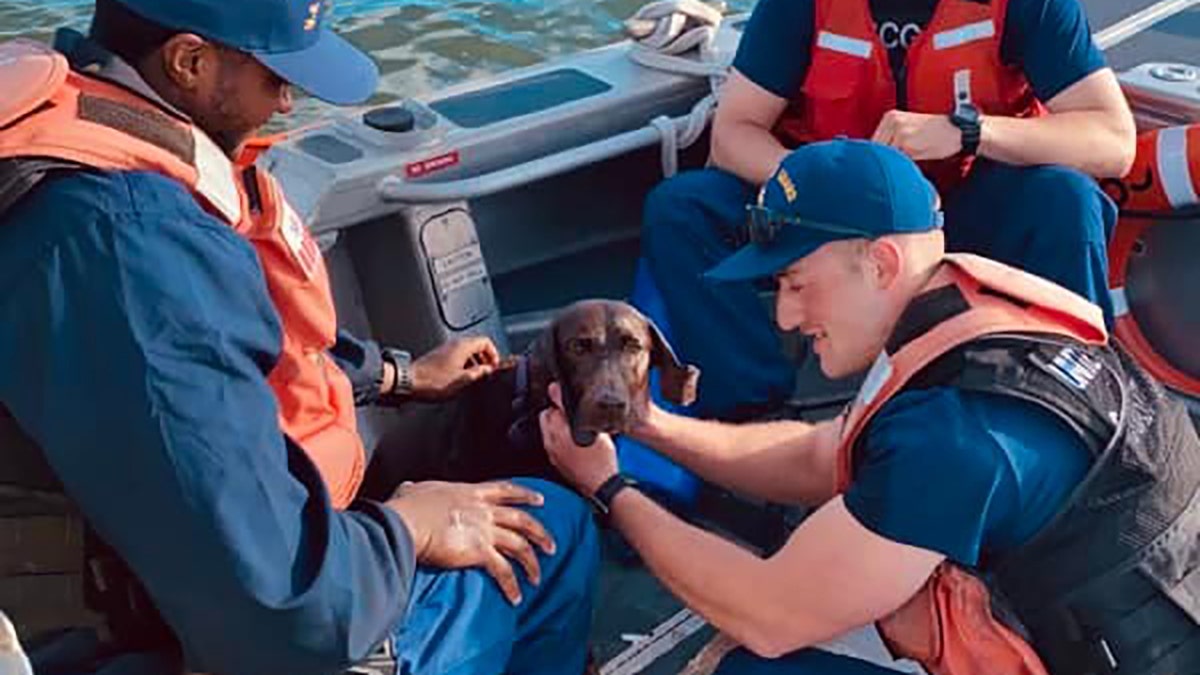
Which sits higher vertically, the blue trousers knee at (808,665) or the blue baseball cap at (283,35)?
the blue baseball cap at (283,35)

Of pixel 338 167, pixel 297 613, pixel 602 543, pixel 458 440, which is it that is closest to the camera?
pixel 297 613

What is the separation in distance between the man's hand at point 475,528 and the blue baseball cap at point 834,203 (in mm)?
513

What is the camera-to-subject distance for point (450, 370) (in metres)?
3.17

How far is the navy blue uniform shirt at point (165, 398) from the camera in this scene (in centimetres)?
195

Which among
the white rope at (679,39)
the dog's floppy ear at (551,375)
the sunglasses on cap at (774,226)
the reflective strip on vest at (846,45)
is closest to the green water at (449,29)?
the white rope at (679,39)

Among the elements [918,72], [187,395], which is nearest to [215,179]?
[187,395]

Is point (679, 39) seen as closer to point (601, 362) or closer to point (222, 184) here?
point (601, 362)

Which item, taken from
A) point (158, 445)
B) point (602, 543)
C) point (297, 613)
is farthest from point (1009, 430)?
point (602, 543)

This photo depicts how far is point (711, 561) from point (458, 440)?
726 mm

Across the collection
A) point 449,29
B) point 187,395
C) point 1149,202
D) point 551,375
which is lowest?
point 449,29

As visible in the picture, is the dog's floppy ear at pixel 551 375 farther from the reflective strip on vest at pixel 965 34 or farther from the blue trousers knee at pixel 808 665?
the reflective strip on vest at pixel 965 34

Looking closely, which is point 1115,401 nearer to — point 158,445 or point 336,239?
point 158,445

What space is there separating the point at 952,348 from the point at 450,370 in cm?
113

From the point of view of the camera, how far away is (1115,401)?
234 cm
